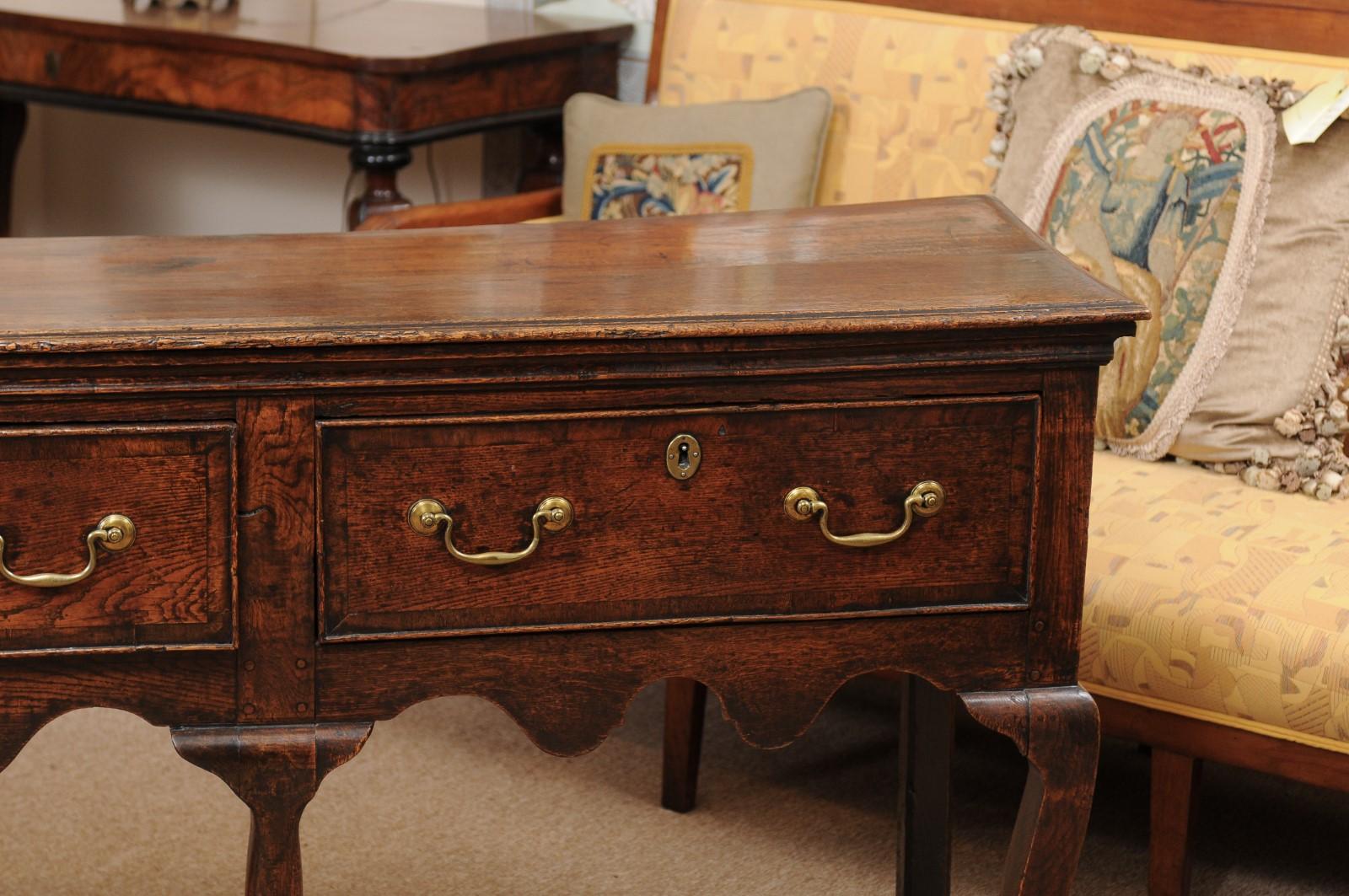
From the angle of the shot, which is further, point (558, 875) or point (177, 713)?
point (558, 875)

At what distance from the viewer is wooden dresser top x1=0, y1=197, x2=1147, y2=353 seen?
1188mm

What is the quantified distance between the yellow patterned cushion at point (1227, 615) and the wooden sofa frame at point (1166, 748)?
1.0 inches

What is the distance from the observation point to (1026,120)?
2.19 metres

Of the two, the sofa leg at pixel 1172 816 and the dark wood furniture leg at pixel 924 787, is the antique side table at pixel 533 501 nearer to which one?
the dark wood furniture leg at pixel 924 787

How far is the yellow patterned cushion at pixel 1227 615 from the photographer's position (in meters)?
1.67

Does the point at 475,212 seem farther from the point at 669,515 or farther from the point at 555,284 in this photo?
the point at 669,515

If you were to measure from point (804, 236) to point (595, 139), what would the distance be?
39.7 inches

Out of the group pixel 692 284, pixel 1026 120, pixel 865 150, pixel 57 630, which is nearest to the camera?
pixel 57 630

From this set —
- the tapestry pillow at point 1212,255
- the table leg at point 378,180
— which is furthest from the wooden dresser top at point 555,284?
the table leg at point 378,180

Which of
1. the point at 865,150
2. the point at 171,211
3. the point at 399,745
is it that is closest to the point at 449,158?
the point at 171,211

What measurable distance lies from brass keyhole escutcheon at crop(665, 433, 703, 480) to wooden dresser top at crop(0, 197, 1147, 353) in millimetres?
87

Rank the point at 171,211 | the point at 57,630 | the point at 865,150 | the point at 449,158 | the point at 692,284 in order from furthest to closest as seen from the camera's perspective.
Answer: the point at 171,211 < the point at 449,158 < the point at 865,150 < the point at 692,284 < the point at 57,630

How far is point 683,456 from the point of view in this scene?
4.10 ft

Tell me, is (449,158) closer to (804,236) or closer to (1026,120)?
(1026,120)
